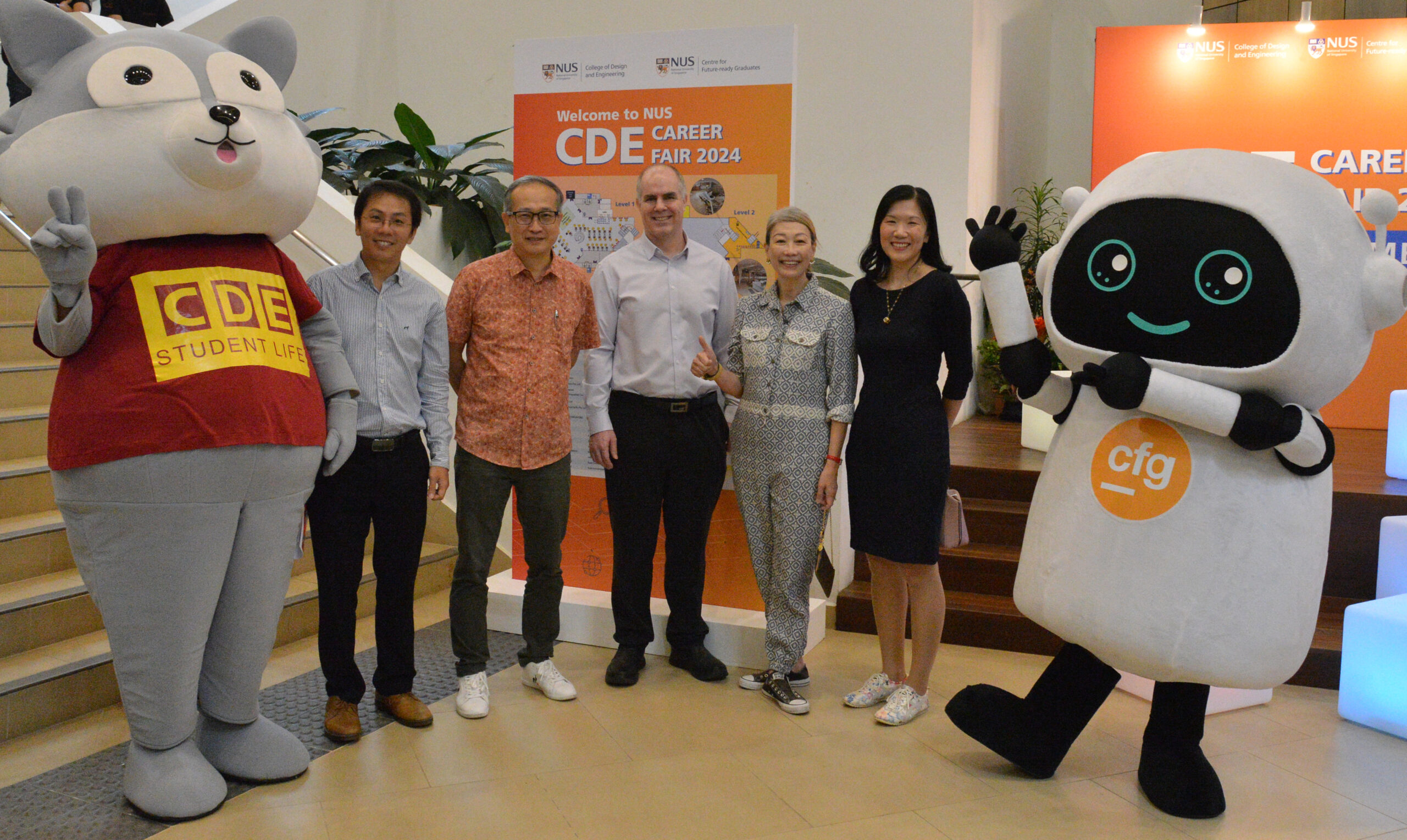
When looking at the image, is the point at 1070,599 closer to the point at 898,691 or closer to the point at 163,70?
the point at 898,691

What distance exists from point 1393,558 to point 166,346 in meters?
3.62

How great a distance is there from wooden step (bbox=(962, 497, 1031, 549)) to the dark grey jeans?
187 cm

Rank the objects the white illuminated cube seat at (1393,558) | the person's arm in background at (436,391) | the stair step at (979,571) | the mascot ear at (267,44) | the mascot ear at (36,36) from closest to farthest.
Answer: the mascot ear at (36,36), the mascot ear at (267,44), the person's arm in background at (436,391), the white illuminated cube seat at (1393,558), the stair step at (979,571)

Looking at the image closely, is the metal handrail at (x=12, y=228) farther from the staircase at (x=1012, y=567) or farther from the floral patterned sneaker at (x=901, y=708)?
the floral patterned sneaker at (x=901, y=708)

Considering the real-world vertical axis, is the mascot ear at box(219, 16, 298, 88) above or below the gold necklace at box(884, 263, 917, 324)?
above

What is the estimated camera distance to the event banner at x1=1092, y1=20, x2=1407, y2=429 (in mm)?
6352

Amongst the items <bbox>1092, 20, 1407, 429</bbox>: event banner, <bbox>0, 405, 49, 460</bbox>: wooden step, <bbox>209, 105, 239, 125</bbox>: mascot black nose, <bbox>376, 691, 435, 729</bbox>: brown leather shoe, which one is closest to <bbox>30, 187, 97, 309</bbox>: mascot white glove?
<bbox>209, 105, 239, 125</bbox>: mascot black nose

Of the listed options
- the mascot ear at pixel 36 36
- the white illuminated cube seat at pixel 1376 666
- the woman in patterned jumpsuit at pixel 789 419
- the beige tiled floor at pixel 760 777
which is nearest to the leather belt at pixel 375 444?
the beige tiled floor at pixel 760 777

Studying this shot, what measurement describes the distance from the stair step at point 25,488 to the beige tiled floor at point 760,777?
32.9 inches

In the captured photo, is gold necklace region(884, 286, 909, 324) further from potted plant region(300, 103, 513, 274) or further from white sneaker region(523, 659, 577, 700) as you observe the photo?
potted plant region(300, 103, 513, 274)

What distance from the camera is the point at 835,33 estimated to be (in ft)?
20.8

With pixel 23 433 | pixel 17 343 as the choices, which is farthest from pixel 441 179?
pixel 23 433

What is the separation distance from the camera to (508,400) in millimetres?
3008

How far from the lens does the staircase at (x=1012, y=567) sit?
3756 millimetres
